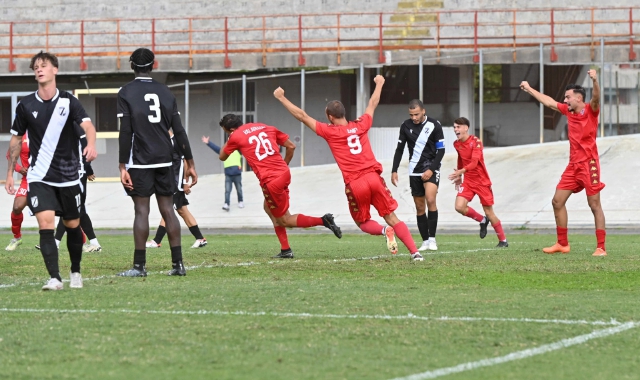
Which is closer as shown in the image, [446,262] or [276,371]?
[276,371]

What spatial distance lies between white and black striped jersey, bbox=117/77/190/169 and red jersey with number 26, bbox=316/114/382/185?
2.08 m

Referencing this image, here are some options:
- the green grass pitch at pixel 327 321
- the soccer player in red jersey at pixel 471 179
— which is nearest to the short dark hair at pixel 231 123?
the green grass pitch at pixel 327 321

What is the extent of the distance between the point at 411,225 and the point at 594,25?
17.0 metres

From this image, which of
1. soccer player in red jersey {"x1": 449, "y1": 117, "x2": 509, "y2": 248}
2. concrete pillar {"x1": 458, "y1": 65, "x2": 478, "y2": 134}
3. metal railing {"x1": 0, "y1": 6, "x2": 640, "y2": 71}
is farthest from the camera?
metal railing {"x1": 0, "y1": 6, "x2": 640, "y2": 71}

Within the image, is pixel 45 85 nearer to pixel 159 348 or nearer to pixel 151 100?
pixel 151 100

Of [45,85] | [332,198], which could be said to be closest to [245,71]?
Answer: [332,198]

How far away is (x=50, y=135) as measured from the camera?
8.55m

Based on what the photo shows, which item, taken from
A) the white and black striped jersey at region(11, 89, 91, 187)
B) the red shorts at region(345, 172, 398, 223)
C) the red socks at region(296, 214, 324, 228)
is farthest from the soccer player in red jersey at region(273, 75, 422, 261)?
the white and black striped jersey at region(11, 89, 91, 187)

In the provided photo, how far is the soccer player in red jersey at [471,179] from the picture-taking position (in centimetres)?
1477

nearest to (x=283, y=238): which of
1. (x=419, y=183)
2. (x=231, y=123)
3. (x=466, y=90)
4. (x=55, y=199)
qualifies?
(x=231, y=123)

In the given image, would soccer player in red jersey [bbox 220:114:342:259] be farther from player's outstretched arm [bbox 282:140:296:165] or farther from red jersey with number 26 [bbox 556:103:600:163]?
red jersey with number 26 [bbox 556:103:600:163]

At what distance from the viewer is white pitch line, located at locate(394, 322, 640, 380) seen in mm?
5102

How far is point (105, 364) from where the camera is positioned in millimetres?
5391

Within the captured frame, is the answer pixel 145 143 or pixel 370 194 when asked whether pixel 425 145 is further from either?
pixel 145 143
